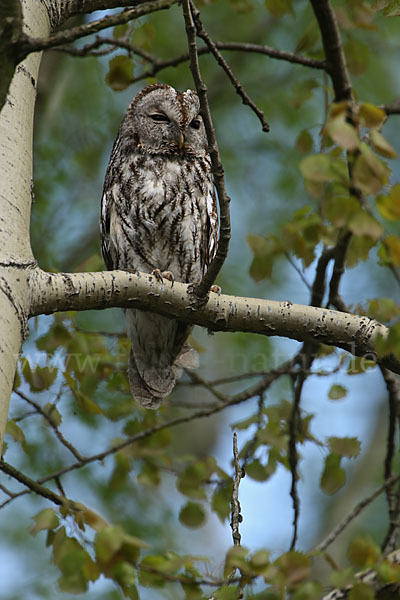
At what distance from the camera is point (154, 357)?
12.2ft

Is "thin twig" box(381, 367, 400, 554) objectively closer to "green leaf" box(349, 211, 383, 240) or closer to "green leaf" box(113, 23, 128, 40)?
"green leaf" box(349, 211, 383, 240)

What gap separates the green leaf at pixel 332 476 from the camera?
3053mm

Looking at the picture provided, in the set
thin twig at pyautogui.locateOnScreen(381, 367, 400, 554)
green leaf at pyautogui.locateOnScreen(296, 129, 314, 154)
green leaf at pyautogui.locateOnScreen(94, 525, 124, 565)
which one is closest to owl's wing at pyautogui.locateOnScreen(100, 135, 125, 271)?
green leaf at pyautogui.locateOnScreen(296, 129, 314, 154)

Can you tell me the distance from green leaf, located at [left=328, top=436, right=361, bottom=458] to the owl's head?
1.62 meters

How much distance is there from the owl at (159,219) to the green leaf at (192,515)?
58 centimetres

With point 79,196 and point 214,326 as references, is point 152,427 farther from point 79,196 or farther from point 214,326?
point 79,196

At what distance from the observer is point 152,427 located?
11.7ft

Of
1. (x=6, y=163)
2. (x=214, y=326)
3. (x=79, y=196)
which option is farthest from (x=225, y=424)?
(x=6, y=163)

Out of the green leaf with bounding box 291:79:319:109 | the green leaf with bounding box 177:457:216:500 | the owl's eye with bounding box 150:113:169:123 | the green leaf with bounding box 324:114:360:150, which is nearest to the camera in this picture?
the green leaf with bounding box 324:114:360:150

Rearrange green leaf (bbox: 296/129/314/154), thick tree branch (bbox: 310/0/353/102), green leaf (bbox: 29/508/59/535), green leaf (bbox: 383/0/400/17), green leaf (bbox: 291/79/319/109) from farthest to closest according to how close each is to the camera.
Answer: green leaf (bbox: 291/79/319/109) → green leaf (bbox: 296/129/314/154) → thick tree branch (bbox: 310/0/353/102) → green leaf (bbox: 383/0/400/17) → green leaf (bbox: 29/508/59/535)

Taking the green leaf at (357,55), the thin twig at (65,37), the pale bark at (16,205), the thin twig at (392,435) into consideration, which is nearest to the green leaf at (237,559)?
the pale bark at (16,205)

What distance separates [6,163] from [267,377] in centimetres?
197

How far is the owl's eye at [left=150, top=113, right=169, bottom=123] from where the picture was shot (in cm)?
388

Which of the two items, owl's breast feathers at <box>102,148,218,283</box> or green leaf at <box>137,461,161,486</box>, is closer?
owl's breast feathers at <box>102,148,218,283</box>
